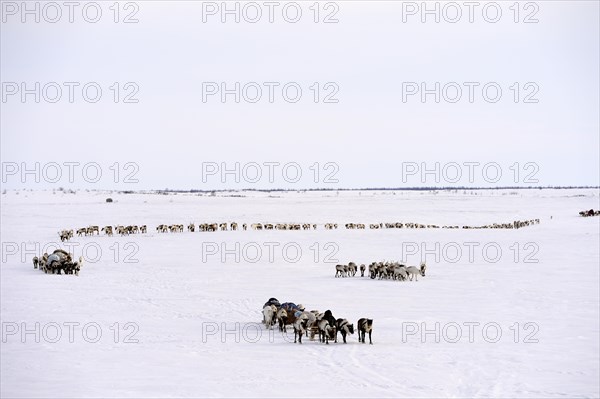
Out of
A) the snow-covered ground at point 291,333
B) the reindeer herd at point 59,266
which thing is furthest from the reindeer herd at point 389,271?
the reindeer herd at point 59,266

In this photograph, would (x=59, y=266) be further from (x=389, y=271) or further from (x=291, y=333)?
(x=291, y=333)

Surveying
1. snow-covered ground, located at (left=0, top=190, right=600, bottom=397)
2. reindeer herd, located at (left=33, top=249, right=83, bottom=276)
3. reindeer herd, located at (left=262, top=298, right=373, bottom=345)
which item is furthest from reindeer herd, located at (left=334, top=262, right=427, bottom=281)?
reindeer herd, located at (left=33, top=249, right=83, bottom=276)

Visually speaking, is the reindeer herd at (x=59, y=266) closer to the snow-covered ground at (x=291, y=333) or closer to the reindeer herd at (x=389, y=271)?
the snow-covered ground at (x=291, y=333)

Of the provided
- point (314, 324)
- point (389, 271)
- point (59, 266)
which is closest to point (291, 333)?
point (314, 324)

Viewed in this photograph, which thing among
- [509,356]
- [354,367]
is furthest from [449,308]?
[354,367]

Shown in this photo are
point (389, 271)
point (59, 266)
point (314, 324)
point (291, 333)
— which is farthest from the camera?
point (59, 266)

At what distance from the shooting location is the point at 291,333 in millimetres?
16000

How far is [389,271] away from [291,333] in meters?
9.85

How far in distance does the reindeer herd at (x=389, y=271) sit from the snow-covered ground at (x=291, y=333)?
0.63 meters

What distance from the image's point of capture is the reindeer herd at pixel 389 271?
80.6 feet

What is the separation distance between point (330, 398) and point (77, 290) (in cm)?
1390

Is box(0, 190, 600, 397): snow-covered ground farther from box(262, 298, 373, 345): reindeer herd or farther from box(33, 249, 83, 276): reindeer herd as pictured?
box(33, 249, 83, 276): reindeer herd

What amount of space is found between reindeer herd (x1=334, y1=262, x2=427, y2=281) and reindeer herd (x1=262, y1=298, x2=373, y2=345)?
9051 mm

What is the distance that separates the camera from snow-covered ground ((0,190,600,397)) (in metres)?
11.4
